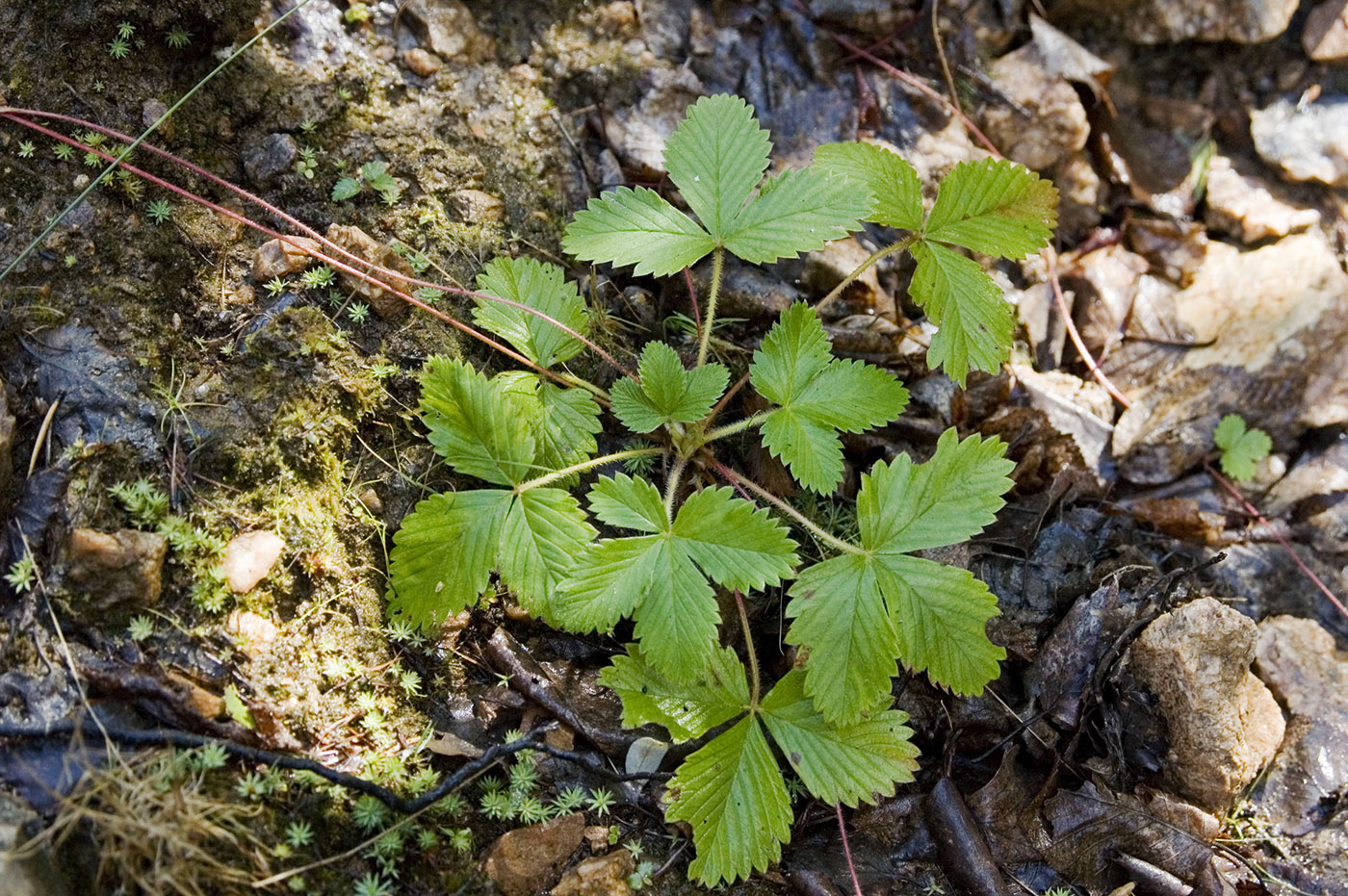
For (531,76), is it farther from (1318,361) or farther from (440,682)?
(1318,361)

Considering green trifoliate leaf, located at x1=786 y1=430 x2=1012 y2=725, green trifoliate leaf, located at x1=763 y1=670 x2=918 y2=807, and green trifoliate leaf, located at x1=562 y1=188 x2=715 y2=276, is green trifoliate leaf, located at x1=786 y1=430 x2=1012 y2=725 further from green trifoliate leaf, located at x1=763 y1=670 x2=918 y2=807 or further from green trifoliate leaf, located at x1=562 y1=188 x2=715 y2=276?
green trifoliate leaf, located at x1=562 y1=188 x2=715 y2=276

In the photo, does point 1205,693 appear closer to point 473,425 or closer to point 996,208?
point 996,208

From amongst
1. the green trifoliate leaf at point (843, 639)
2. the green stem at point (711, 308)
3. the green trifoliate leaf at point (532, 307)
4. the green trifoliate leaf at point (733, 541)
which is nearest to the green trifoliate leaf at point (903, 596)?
the green trifoliate leaf at point (843, 639)

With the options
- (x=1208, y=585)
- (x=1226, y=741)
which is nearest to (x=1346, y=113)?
(x=1208, y=585)

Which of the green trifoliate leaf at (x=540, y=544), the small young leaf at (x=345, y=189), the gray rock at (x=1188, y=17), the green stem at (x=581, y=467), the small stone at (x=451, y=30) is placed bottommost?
the green trifoliate leaf at (x=540, y=544)

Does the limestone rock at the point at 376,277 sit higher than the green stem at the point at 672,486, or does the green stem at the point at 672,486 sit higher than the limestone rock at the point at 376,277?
the limestone rock at the point at 376,277

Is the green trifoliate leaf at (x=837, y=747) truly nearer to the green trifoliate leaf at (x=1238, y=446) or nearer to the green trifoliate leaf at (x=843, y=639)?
the green trifoliate leaf at (x=843, y=639)

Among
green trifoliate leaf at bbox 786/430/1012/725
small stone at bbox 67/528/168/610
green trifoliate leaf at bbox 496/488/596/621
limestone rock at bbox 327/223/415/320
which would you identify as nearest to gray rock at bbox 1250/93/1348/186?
green trifoliate leaf at bbox 786/430/1012/725
